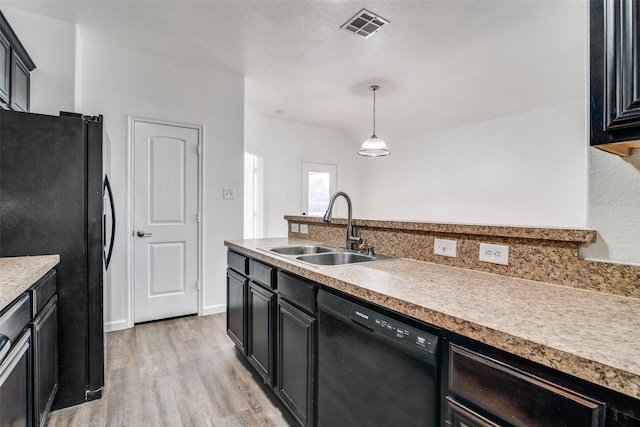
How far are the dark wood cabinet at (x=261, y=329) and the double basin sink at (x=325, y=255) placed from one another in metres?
0.27

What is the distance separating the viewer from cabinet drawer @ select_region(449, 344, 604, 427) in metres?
0.63

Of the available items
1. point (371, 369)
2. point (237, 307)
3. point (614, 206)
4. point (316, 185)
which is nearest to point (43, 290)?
point (237, 307)

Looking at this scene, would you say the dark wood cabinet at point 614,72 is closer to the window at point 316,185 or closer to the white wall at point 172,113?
the white wall at point 172,113

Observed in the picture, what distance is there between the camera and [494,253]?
1.37 metres

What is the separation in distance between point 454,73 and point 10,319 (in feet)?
14.2

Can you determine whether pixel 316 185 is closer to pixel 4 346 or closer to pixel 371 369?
pixel 371 369

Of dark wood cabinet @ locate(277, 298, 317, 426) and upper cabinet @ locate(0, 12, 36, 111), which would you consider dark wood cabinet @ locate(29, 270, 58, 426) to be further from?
upper cabinet @ locate(0, 12, 36, 111)

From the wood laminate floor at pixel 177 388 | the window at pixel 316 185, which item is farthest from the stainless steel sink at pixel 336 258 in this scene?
the window at pixel 316 185

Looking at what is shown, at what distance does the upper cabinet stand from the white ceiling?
20.0 inches

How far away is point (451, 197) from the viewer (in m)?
5.23

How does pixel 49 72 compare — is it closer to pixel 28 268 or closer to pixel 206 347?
pixel 28 268

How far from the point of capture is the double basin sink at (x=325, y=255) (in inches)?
72.8

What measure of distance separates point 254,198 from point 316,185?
1.26m

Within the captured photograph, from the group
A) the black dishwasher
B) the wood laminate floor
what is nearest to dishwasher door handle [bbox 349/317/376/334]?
the black dishwasher
